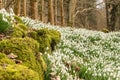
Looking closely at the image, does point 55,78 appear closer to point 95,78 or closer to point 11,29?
point 95,78

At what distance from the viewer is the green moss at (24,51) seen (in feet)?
19.3

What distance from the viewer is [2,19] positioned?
8.46 metres

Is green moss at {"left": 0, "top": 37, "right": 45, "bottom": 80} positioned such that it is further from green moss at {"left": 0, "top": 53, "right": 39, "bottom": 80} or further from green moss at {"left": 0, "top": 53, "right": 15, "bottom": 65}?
green moss at {"left": 0, "top": 53, "right": 39, "bottom": 80}

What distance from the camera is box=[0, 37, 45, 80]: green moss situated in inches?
232

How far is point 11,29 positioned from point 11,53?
3.08 metres

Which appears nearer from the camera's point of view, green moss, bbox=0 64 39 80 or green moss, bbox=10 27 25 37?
green moss, bbox=0 64 39 80

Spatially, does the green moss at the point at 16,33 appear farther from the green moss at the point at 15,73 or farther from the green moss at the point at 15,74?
the green moss at the point at 15,74

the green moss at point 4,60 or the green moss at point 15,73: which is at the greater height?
the green moss at point 4,60

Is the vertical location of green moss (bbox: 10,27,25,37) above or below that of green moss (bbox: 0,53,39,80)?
above

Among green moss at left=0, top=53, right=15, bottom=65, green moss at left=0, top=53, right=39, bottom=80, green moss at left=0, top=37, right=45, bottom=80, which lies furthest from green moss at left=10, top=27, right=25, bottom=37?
green moss at left=0, top=53, right=39, bottom=80

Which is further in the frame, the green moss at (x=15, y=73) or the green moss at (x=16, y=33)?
the green moss at (x=16, y=33)

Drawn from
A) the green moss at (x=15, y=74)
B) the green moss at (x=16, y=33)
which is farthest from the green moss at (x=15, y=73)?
the green moss at (x=16, y=33)

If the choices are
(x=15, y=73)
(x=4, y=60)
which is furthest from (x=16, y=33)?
(x=15, y=73)

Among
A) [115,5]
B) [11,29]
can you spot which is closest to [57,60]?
[11,29]
